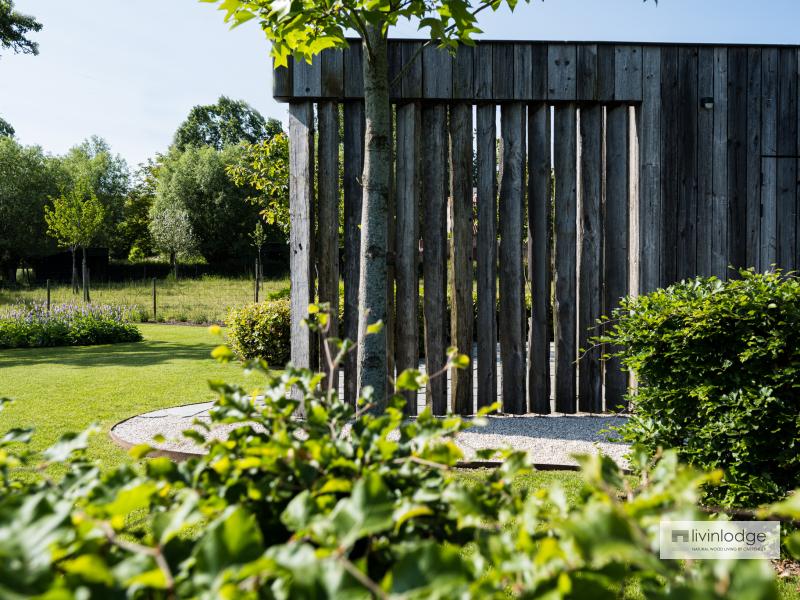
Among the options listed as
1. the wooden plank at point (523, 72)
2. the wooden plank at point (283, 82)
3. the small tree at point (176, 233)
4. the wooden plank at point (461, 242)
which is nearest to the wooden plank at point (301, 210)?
the wooden plank at point (283, 82)

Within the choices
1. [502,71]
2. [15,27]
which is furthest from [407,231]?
[15,27]

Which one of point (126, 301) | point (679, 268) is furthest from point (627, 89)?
point (126, 301)

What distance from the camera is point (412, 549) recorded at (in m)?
0.61

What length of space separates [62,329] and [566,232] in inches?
420

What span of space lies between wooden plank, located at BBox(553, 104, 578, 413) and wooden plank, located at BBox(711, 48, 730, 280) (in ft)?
3.82

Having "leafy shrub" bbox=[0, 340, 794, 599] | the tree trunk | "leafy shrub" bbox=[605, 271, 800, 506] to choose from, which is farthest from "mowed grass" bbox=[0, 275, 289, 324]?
"leafy shrub" bbox=[0, 340, 794, 599]

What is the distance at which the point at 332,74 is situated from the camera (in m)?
4.70

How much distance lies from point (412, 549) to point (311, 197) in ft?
14.3

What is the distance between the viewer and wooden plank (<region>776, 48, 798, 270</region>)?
16.8 feet

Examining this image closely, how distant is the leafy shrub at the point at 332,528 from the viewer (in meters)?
0.58

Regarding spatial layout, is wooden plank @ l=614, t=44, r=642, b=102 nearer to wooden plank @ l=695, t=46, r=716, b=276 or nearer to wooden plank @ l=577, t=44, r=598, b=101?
wooden plank @ l=577, t=44, r=598, b=101

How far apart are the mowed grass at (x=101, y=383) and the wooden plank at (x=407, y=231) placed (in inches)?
66.8

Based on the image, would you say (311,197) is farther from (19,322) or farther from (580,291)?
(19,322)

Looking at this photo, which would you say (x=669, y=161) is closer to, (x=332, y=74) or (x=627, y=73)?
(x=627, y=73)
